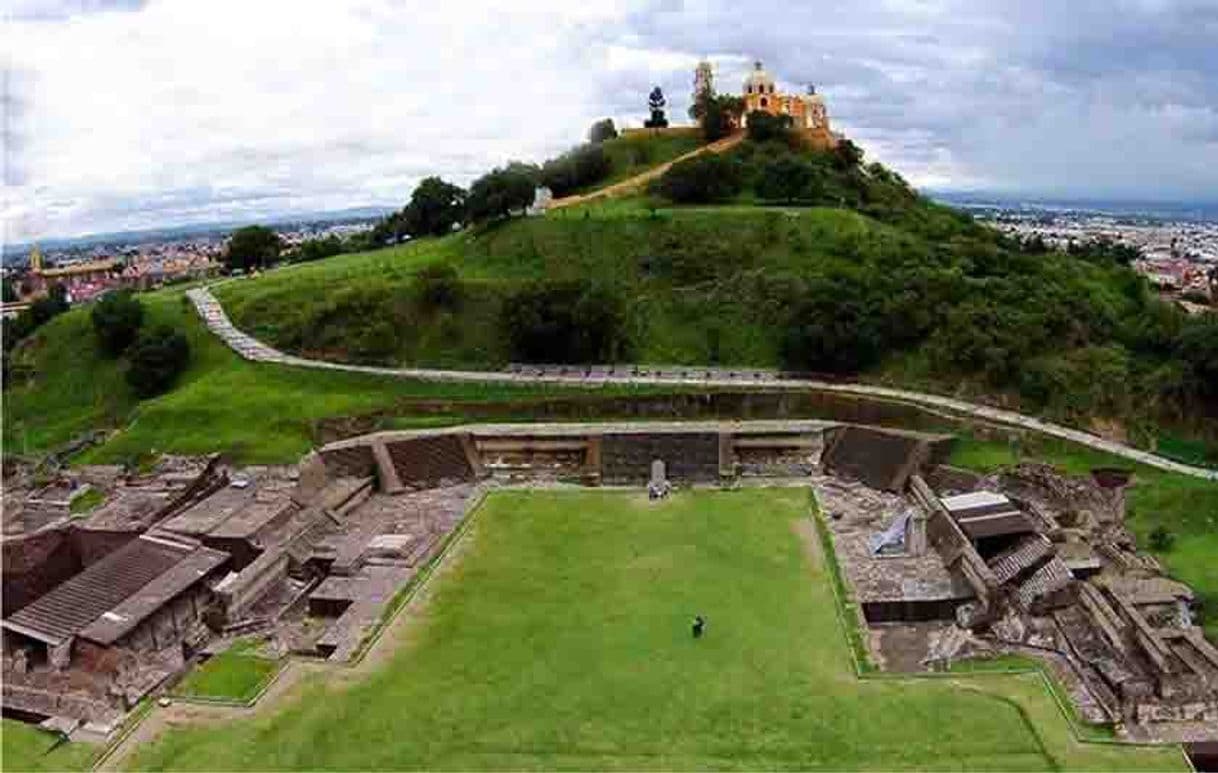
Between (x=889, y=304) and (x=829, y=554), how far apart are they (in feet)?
60.7

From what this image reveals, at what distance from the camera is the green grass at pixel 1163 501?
2541cm

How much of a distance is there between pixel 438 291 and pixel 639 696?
31475 millimetres

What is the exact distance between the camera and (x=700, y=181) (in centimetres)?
5872

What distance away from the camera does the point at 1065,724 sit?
1914cm

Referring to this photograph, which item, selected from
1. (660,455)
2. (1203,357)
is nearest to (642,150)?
(660,455)

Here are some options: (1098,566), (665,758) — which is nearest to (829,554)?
(1098,566)

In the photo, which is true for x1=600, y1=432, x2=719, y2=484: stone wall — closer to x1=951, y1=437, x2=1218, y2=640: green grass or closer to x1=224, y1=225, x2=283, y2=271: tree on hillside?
x1=951, y1=437, x2=1218, y2=640: green grass

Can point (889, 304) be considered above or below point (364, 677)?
above

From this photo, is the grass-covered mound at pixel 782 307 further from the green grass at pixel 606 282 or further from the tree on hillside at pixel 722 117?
the tree on hillside at pixel 722 117

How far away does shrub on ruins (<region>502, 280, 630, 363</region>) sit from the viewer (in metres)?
45.1

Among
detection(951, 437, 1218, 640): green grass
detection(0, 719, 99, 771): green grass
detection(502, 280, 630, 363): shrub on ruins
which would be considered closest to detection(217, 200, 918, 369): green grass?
detection(502, 280, 630, 363): shrub on ruins

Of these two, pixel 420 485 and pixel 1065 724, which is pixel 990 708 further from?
pixel 420 485

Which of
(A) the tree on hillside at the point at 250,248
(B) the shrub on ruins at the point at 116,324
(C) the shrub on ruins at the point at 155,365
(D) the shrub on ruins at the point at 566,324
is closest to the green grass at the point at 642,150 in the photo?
(A) the tree on hillside at the point at 250,248

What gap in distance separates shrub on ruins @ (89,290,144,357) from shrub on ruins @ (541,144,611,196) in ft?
85.3
